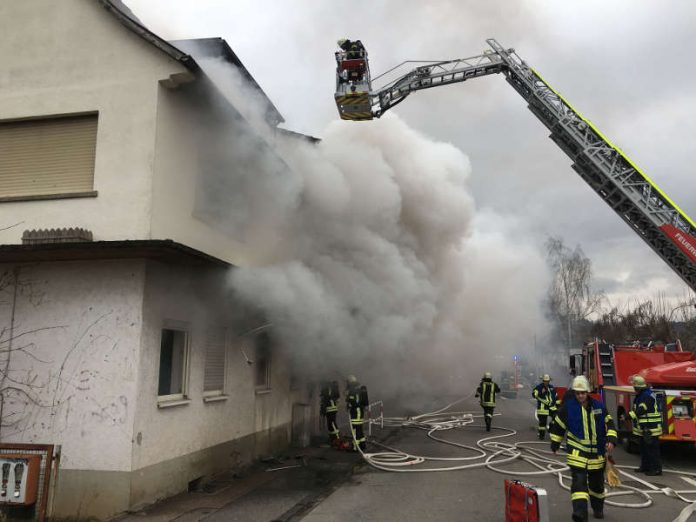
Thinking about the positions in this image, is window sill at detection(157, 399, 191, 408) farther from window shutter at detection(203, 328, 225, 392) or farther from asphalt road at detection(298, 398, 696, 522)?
asphalt road at detection(298, 398, 696, 522)

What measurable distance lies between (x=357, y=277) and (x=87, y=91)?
6717 millimetres

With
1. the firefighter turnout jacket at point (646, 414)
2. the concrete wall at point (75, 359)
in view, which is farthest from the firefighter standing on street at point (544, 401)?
the concrete wall at point (75, 359)

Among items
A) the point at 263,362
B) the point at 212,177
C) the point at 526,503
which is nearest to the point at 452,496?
the point at 526,503

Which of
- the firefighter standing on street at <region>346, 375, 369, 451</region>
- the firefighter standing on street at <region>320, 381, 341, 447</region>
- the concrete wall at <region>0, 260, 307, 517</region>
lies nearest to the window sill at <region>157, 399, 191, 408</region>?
the concrete wall at <region>0, 260, 307, 517</region>

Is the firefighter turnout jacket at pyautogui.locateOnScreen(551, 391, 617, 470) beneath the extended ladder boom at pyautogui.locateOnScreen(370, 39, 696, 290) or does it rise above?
beneath

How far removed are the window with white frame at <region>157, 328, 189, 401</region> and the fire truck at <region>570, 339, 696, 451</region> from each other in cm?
838

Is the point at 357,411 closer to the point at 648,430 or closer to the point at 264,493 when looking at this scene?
the point at 264,493

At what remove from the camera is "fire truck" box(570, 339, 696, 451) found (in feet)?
31.4

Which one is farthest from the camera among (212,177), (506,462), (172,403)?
(506,462)

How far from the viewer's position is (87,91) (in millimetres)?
7531

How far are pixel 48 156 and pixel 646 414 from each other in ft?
33.5

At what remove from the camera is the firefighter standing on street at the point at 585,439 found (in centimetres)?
577

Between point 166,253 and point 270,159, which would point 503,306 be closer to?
point 270,159

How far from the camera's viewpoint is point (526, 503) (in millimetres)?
5066
